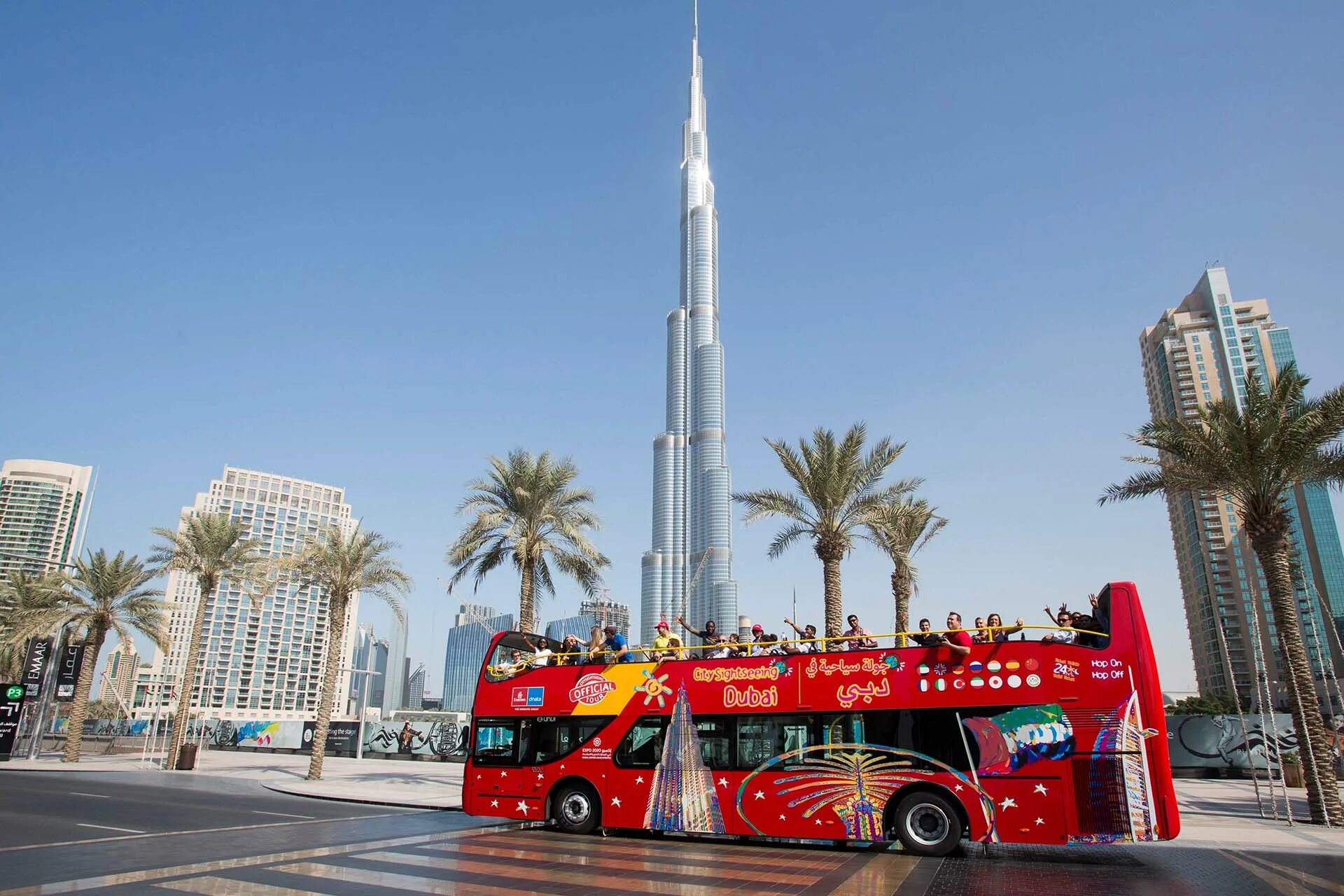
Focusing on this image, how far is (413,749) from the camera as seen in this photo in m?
41.1

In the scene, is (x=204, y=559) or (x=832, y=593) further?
(x=204, y=559)

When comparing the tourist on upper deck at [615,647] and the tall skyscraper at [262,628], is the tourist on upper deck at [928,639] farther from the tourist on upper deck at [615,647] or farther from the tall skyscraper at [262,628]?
the tall skyscraper at [262,628]

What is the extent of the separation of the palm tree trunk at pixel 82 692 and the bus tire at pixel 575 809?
34009 millimetres

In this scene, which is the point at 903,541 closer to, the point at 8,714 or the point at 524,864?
the point at 524,864

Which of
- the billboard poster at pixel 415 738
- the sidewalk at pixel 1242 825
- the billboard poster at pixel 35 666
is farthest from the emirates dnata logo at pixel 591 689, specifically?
the billboard poster at pixel 35 666

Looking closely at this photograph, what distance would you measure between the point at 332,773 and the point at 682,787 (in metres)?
24.1

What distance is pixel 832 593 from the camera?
24219 mm

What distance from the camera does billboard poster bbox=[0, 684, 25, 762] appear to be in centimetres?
3634

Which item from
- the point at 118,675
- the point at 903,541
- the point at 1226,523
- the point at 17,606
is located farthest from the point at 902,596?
the point at 118,675

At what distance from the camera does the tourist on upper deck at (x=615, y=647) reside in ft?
49.4

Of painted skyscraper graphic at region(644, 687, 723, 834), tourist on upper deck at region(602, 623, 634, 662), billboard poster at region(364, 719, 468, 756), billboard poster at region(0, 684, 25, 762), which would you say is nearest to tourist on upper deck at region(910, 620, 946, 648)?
painted skyscraper graphic at region(644, 687, 723, 834)

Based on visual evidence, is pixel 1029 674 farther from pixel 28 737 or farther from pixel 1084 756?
pixel 28 737

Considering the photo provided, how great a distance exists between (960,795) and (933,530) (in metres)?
21.5

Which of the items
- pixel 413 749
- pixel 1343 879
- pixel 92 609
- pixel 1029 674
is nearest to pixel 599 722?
pixel 1029 674
